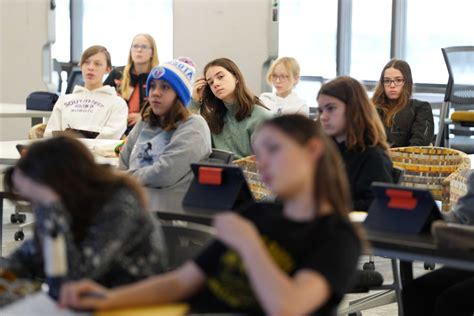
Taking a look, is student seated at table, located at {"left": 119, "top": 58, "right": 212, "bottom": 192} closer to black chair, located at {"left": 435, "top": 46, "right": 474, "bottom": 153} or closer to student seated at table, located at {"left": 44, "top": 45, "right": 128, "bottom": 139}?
student seated at table, located at {"left": 44, "top": 45, "right": 128, "bottom": 139}

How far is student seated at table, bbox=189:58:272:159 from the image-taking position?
488 cm

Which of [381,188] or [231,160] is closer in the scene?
[381,188]

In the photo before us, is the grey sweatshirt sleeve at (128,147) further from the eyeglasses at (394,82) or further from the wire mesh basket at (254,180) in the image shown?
the eyeglasses at (394,82)

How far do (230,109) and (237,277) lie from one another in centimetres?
308

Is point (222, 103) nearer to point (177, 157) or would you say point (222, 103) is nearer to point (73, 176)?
point (177, 157)

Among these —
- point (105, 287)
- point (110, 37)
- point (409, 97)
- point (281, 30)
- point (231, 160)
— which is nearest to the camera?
point (105, 287)

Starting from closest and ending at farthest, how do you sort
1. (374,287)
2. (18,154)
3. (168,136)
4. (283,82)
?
(374,287) < (168,136) < (18,154) < (283,82)

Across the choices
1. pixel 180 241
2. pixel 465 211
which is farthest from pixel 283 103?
pixel 180 241

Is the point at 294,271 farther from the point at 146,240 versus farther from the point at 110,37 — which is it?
the point at 110,37

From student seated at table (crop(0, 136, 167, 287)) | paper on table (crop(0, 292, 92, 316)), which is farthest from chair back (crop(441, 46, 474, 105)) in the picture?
paper on table (crop(0, 292, 92, 316))

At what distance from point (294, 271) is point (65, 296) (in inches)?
18.1

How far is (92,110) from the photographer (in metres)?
6.31

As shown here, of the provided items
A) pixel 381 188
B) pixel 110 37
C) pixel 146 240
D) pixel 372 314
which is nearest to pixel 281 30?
pixel 110 37

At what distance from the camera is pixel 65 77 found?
34.1 ft
